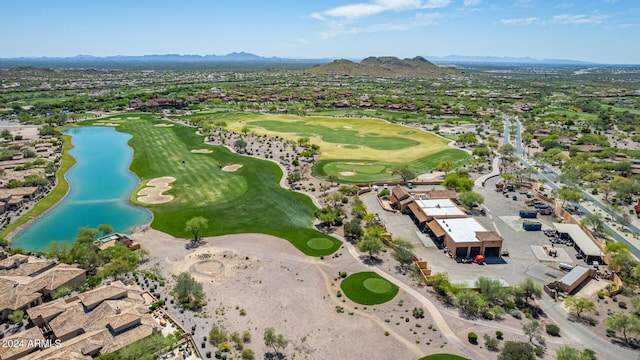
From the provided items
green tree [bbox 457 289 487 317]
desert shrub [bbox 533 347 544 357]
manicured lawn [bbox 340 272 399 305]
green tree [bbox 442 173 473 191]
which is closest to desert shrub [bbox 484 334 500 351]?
desert shrub [bbox 533 347 544 357]

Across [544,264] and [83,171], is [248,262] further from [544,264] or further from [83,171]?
[83,171]

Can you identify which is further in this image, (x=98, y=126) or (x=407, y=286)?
(x=98, y=126)

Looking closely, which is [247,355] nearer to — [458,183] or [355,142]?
[458,183]

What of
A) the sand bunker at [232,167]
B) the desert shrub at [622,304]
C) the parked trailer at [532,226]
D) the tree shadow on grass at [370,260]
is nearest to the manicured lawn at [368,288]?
the tree shadow on grass at [370,260]

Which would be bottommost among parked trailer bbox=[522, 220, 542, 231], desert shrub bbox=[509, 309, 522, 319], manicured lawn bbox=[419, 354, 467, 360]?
desert shrub bbox=[509, 309, 522, 319]

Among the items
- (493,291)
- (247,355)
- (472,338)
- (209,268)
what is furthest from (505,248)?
(209,268)

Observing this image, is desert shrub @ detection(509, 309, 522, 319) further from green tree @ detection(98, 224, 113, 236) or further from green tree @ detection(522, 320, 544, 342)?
green tree @ detection(98, 224, 113, 236)

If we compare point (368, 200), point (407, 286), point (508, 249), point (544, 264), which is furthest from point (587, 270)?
point (368, 200)
